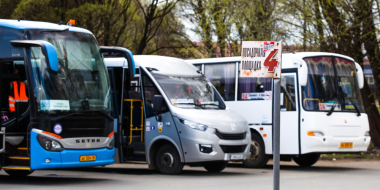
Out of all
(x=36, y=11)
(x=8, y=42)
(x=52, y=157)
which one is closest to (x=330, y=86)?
(x=52, y=157)

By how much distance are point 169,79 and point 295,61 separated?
341cm

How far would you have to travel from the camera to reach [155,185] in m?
10.8

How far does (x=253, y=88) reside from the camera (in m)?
15.4

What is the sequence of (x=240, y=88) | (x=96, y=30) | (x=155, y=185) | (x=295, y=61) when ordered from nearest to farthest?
(x=155, y=185)
(x=295, y=61)
(x=240, y=88)
(x=96, y=30)

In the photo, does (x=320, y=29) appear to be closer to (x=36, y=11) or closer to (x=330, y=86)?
(x=330, y=86)

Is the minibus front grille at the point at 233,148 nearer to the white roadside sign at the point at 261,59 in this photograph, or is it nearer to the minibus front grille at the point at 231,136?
the minibus front grille at the point at 231,136

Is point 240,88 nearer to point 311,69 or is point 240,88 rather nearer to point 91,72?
point 311,69

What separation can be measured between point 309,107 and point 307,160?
8.93ft

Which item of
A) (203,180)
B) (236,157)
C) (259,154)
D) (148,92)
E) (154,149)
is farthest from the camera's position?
(259,154)

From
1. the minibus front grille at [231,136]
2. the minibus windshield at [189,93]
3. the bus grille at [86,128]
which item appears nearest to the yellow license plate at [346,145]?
the minibus front grille at [231,136]

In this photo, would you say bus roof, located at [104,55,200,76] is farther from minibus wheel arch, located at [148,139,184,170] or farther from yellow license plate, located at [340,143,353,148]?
yellow license plate, located at [340,143,353,148]

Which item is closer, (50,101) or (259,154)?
(50,101)

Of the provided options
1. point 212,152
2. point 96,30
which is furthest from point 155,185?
point 96,30

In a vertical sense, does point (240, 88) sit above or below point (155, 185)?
above
